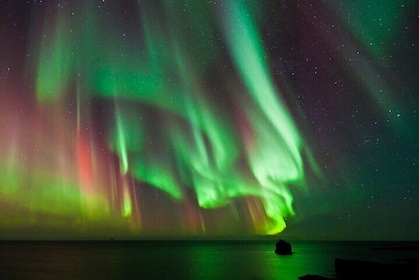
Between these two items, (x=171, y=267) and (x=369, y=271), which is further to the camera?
(x=171, y=267)

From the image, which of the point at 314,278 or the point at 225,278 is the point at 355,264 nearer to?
the point at 314,278

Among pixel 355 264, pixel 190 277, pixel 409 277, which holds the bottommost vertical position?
pixel 409 277

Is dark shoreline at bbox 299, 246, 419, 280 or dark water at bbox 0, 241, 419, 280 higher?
dark water at bbox 0, 241, 419, 280

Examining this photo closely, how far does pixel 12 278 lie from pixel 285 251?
83240 millimetres

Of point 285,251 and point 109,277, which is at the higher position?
point 285,251

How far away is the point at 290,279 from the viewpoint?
51.2 m

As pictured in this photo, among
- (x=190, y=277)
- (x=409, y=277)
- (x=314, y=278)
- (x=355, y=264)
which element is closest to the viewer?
(x=409, y=277)

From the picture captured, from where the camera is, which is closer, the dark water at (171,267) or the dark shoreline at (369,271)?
the dark shoreline at (369,271)

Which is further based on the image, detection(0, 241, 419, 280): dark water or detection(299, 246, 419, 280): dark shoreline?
detection(0, 241, 419, 280): dark water

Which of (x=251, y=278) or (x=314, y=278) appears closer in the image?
(x=314, y=278)

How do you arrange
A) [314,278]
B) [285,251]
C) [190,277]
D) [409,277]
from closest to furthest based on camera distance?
1. [409,277]
2. [314,278]
3. [190,277]
4. [285,251]

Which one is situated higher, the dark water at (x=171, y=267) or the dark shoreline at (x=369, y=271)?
the dark water at (x=171, y=267)

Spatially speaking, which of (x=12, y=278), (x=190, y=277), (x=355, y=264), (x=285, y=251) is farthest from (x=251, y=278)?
(x=285, y=251)

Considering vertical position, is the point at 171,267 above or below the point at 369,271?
above
